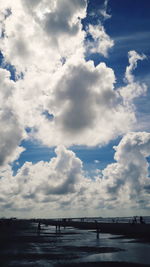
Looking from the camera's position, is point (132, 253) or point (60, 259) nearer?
point (60, 259)

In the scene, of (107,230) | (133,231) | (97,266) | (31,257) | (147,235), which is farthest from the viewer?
(107,230)

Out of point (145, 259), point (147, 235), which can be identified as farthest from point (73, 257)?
point (147, 235)

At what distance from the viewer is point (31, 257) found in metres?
29.5

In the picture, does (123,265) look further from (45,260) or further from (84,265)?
(45,260)

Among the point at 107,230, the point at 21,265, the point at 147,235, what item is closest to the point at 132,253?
the point at 21,265

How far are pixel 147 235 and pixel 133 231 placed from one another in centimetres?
853

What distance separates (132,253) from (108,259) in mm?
5585

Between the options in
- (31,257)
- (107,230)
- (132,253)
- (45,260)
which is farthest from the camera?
(107,230)

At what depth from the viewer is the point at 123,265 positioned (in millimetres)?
24250

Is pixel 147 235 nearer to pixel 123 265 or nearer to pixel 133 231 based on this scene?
pixel 133 231

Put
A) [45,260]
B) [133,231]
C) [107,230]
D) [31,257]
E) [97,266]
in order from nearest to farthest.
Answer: [97,266] → [45,260] → [31,257] → [133,231] → [107,230]

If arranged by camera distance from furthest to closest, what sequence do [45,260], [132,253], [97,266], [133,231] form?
[133,231] < [132,253] < [45,260] < [97,266]

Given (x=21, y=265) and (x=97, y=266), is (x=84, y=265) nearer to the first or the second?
(x=97, y=266)

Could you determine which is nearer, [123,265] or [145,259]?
[123,265]
